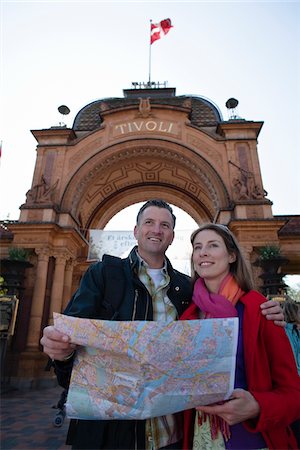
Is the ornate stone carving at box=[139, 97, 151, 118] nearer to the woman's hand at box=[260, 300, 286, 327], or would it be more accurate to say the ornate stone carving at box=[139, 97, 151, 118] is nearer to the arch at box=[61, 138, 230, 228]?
the arch at box=[61, 138, 230, 228]

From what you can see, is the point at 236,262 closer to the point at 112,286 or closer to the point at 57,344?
the point at 112,286

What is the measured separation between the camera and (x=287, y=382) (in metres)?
1.37

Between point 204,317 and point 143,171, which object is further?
point 143,171

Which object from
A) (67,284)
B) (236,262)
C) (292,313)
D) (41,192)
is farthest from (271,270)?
(41,192)

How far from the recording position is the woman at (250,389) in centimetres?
128

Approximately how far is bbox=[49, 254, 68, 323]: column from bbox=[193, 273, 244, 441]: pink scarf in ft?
34.6

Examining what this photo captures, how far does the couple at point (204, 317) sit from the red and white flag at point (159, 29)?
20096mm

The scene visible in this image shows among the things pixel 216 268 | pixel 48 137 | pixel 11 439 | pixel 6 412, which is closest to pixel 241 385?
pixel 216 268

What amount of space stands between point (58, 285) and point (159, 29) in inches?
685

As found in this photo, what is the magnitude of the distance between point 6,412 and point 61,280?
5.64 meters

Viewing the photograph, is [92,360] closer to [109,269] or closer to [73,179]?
[109,269]

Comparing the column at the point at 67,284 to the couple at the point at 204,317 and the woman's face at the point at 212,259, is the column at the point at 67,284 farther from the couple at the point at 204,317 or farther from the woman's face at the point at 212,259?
the woman's face at the point at 212,259

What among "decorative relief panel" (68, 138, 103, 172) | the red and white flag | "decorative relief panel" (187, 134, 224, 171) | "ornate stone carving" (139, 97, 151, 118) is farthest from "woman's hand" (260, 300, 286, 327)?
the red and white flag

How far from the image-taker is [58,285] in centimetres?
1158
